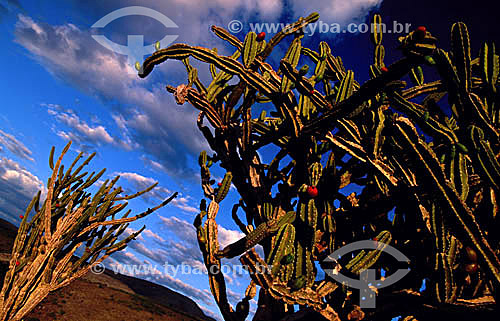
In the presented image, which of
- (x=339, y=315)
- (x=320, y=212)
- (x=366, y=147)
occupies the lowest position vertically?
(x=339, y=315)

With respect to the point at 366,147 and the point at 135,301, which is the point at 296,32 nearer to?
the point at 366,147

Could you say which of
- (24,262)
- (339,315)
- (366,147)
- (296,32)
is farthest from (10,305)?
(296,32)

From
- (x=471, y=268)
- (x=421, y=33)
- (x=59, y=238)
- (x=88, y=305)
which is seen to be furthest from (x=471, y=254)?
(x=88, y=305)

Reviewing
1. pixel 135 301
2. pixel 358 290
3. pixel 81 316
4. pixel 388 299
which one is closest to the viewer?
pixel 388 299

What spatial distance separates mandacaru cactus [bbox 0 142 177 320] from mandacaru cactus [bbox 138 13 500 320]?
2.95 m

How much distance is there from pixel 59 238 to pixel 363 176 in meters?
5.75

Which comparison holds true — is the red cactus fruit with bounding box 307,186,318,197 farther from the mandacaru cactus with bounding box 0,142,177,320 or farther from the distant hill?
the distant hill

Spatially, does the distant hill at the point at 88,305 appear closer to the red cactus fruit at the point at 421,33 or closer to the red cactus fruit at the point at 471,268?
the red cactus fruit at the point at 471,268

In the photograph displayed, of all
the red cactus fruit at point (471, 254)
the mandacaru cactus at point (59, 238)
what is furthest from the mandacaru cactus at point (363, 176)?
the mandacaru cactus at point (59, 238)

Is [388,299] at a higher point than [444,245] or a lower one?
lower

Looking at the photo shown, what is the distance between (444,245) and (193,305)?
3871cm

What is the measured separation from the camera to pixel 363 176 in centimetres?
341

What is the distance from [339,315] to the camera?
2.82 metres

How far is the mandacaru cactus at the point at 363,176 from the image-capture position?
6.71 ft
